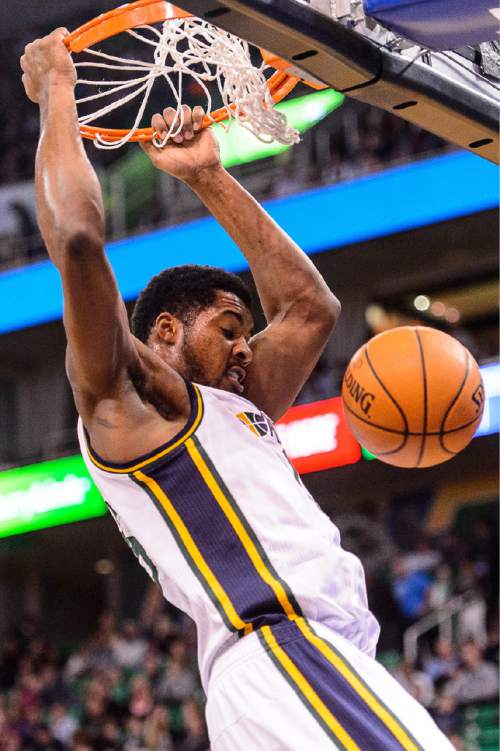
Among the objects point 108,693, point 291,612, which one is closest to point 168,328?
point 291,612

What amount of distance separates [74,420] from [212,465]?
505 inches

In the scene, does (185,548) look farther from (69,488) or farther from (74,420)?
(74,420)

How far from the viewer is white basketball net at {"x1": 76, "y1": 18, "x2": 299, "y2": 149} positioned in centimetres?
349

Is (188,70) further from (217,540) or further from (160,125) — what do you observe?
(217,540)

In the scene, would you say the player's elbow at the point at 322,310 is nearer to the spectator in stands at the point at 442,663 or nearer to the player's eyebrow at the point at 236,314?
the player's eyebrow at the point at 236,314

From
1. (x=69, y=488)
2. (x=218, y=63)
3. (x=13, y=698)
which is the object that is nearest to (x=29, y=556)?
(x=69, y=488)

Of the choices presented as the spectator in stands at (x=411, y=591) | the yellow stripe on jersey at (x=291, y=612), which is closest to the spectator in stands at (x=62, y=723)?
the spectator in stands at (x=411, y=591)

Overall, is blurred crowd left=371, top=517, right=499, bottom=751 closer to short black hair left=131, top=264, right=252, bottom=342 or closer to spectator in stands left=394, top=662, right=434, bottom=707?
spectator in stands left=394, top=662, right=434, bottom=707

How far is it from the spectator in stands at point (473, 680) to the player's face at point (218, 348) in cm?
602

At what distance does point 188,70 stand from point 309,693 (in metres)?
1.75

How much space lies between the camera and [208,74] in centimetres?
363

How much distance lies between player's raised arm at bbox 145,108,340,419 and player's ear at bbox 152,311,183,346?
374mm

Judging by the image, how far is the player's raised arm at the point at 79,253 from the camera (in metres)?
2.77

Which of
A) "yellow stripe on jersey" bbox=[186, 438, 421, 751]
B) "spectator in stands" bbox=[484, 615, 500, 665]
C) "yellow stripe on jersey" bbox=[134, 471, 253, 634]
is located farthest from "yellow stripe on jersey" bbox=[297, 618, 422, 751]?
"spectator in stands" bbox=[484, 615, 500, 665]
